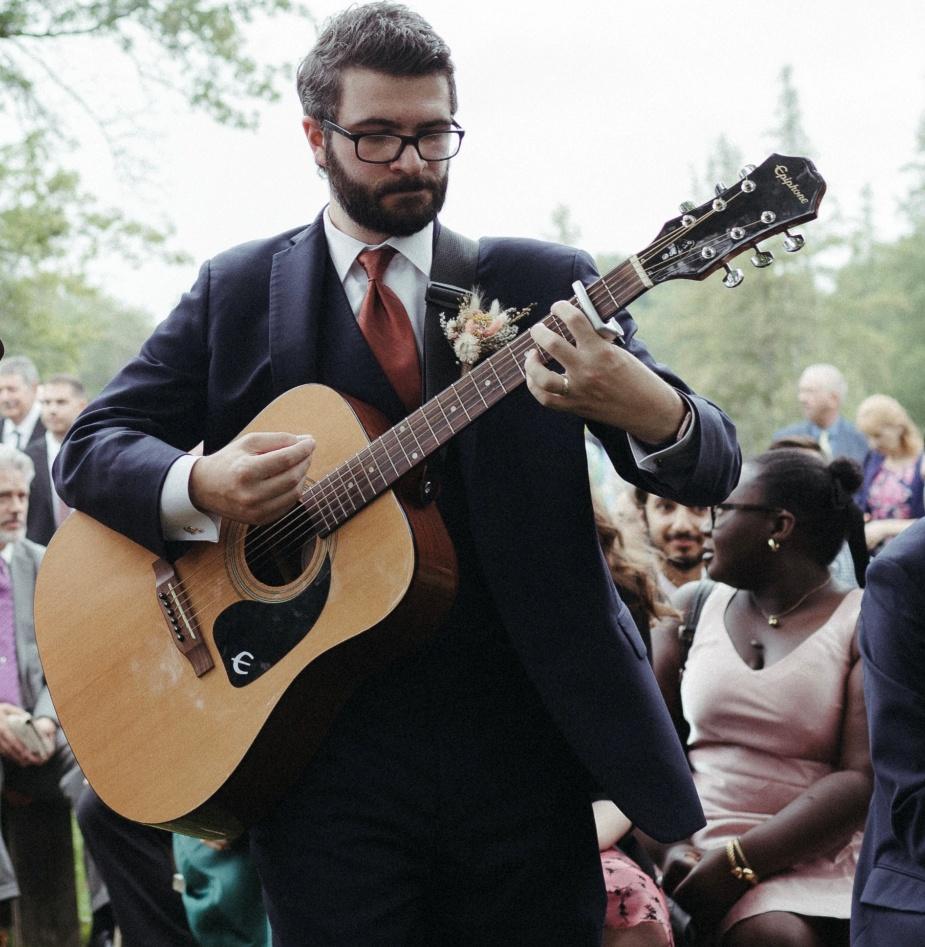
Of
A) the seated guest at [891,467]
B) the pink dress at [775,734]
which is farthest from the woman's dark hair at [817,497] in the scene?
the seated guest at [891,467]

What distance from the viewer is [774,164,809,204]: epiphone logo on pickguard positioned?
6.92 ft

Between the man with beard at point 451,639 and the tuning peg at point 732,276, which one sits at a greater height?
the tuning peg at point 732,276

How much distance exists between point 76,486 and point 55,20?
11.1 meters

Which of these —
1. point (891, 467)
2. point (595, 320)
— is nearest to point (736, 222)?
point (595, 320)

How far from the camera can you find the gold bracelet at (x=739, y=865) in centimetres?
351

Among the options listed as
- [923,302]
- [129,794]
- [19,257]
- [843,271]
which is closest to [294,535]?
[129,794]

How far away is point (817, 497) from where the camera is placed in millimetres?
4148

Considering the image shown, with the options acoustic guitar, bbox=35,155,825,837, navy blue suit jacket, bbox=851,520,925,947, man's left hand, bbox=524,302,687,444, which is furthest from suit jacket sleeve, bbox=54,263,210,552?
navy blue suit jacket, bbox=851,520,925,947

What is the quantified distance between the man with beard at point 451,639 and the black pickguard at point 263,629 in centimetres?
15

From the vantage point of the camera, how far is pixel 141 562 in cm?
270

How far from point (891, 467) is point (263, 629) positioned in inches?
280

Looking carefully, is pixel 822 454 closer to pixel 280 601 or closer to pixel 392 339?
pixel 392 339

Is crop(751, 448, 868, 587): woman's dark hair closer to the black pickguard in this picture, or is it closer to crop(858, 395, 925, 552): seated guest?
the black pickguard

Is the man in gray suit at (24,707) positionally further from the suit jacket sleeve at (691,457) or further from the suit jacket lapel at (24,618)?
the suit jacket sleeve at (691,457)
